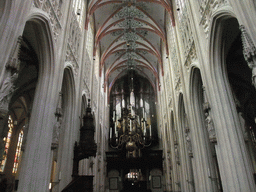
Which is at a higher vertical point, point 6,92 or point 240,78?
point 240,78

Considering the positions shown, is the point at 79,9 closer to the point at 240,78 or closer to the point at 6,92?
the point at 6,92

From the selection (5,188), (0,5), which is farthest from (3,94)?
(5,188)

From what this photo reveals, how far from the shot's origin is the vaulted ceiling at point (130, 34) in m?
17.2

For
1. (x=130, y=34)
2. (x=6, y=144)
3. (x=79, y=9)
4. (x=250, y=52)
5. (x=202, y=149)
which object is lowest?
(x=202, y=149)

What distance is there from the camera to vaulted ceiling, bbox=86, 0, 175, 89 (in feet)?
56.5

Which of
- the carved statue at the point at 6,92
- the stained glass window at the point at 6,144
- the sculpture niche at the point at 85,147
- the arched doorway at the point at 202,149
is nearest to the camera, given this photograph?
the carved statue at the point at 6,92

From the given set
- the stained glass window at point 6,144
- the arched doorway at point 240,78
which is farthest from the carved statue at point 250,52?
the stained glass window at point 6,144

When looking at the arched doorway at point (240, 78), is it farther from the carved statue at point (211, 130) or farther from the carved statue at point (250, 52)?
the carved statue at point (250, 52)

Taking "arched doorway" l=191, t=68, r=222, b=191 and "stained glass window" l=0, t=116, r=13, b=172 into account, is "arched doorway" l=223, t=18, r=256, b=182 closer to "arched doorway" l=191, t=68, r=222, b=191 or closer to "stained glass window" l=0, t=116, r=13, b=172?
"arched doorway" l=191, t=68, r=222, b=191

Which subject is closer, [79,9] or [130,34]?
[79,9]

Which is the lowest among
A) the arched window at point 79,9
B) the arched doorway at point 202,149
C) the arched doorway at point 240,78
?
Answer: the arched doorway at point 202,149

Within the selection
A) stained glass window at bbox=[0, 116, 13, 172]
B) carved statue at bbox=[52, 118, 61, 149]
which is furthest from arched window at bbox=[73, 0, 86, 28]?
stained glass window at bbox=[0, 116, 13, 172]

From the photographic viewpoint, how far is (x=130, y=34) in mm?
20594

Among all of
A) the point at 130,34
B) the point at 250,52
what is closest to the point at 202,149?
the point at 250,52
